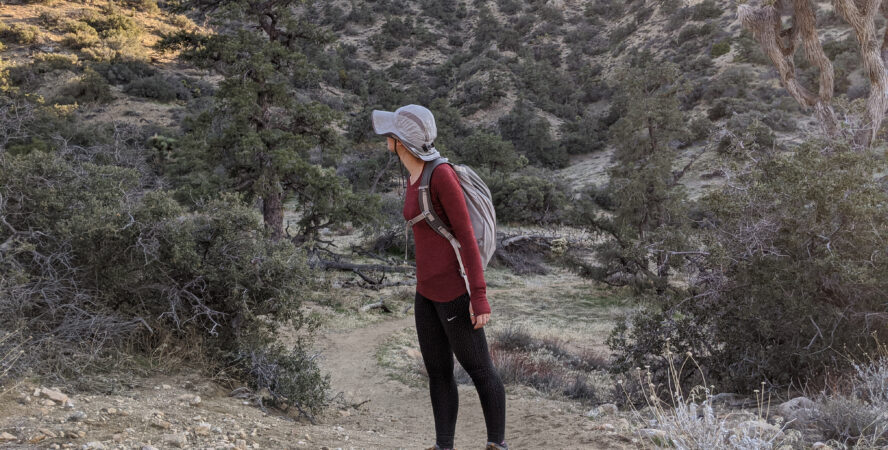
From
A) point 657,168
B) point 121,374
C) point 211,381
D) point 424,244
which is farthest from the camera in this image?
point 657,168

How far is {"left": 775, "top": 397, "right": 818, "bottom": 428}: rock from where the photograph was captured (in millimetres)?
3043

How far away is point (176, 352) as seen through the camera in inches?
169

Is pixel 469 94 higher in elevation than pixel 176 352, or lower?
higher

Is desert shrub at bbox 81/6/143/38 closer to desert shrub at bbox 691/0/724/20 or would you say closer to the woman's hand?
the woman's hand

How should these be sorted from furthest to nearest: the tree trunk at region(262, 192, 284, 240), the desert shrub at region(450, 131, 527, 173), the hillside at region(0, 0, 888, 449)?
the desert shrub at region(450, 131, 527, 173) → the tree trunk at region(262, 192, 284, 240) → the hillside at region(0, 0, 888, 449)

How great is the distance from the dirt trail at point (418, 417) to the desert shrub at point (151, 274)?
0.79 metres

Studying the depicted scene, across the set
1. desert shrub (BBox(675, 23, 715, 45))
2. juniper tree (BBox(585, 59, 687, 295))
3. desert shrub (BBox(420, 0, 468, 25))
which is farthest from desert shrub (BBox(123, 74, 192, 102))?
desert shrub (BBox(675, 23, 715, 45))

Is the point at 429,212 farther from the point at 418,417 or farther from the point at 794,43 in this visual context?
the point at 794,43

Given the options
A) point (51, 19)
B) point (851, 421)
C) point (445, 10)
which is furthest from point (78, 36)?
point (851, 421)

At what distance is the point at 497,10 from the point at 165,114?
34.4 metres

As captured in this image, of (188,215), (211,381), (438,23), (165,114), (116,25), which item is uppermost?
(438,23)

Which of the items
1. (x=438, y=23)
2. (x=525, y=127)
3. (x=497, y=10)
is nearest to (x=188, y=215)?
(x=525, y=127)

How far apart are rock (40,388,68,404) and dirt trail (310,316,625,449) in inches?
61.7

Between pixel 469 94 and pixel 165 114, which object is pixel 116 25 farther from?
pixel 469 94
